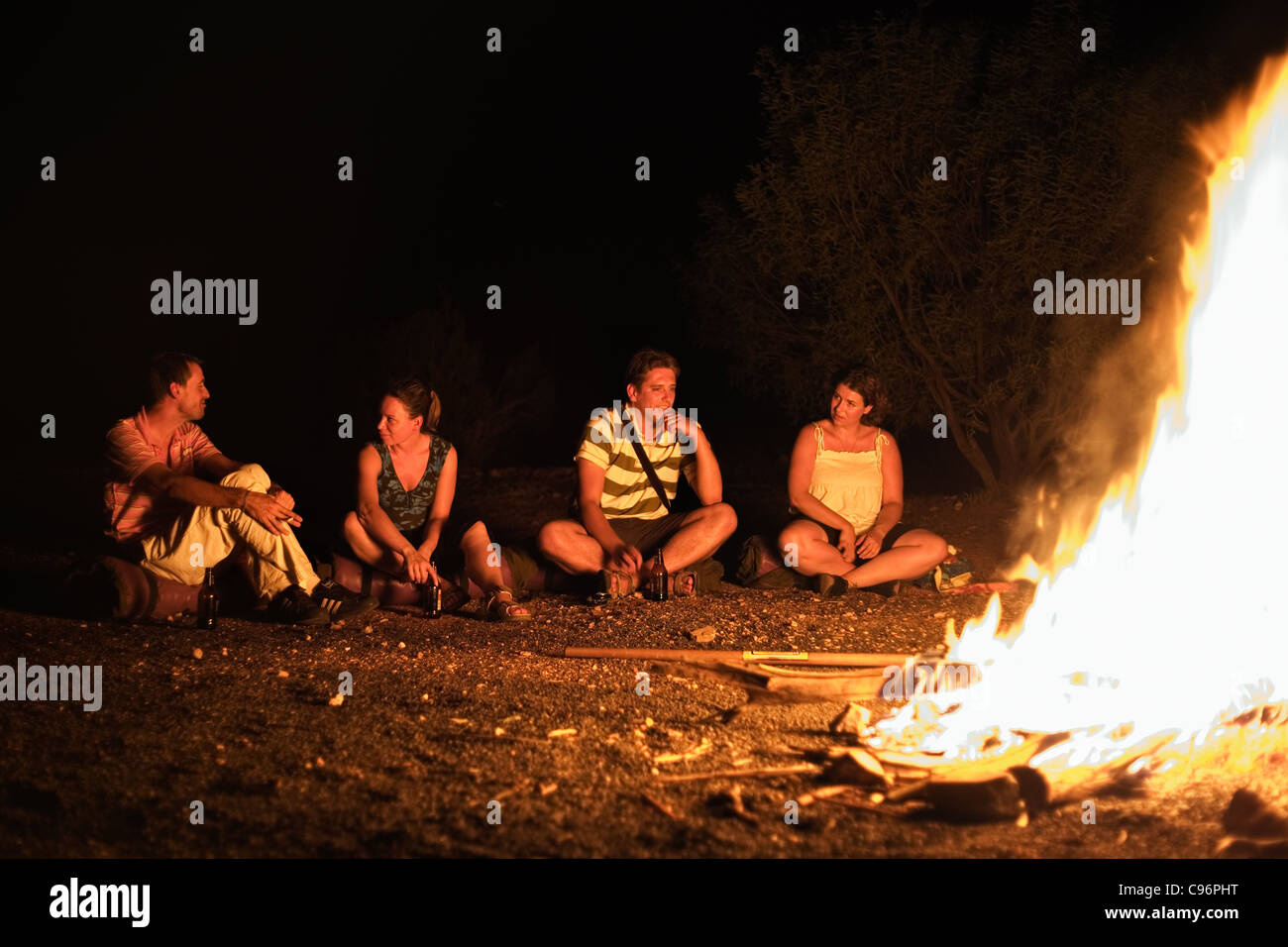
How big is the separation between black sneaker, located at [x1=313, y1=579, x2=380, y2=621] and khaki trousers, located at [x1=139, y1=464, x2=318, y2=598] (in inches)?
4.8

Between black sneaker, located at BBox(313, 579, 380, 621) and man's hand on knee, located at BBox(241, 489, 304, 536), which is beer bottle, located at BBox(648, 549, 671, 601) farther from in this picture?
man's hand on knee, located at BBox(241, 489, 304, 536)

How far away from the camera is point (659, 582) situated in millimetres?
6938

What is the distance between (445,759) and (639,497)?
3253mm

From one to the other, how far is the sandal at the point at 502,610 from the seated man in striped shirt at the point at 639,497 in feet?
1.72

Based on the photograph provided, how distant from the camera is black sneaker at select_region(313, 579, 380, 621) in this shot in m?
6.46

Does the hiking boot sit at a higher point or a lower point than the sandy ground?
higher

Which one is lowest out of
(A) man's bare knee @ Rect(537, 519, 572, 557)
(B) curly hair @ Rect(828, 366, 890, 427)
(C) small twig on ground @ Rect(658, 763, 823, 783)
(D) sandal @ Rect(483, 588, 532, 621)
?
(C) small twig on ground @ Rect(658, 763, 823, 783)

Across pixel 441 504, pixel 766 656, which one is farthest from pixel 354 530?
pixel 766 656

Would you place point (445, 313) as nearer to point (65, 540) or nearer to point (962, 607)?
point (65, 540)

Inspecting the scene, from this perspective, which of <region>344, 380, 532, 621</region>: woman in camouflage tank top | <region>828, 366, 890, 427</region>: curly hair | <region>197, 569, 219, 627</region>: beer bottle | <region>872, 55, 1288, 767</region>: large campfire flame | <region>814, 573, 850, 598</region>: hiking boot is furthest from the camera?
<region>828, 366, 890, 427</region>: curly hair

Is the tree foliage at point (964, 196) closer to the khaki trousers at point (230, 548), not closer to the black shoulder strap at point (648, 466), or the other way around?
the black shoulder strap at point (648, 466)

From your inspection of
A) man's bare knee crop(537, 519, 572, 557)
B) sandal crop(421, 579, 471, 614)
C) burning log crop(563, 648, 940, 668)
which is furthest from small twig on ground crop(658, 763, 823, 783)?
man's bare knee crop(537, 519, 572, 557)

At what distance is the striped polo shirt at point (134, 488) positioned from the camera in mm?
6500

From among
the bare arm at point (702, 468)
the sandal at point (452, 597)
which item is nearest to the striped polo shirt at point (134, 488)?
the sandal at point (452, 597)
